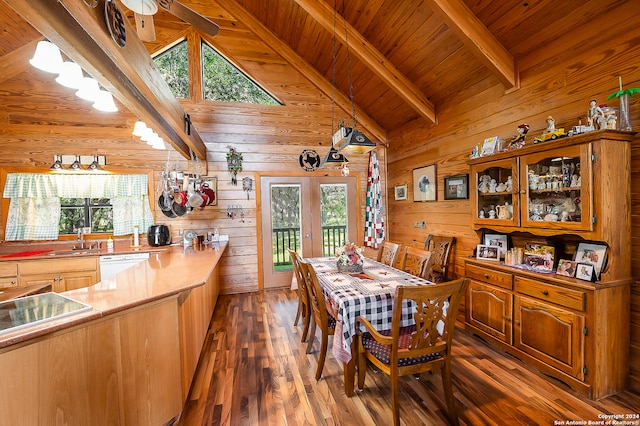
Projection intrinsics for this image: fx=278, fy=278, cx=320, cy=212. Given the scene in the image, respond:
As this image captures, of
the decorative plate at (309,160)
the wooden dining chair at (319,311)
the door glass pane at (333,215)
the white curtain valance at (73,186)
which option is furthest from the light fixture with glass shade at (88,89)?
the door glass pane at (333,215)

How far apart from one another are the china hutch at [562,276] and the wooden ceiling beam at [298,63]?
272cm

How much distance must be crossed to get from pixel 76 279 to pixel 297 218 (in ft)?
10.3

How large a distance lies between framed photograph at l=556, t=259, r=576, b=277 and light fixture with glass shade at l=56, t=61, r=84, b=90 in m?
3.69

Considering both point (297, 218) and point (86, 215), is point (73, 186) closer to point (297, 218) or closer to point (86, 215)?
point (86, 215)

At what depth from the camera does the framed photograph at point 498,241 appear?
2.82m

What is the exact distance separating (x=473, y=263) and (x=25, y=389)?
3.31m

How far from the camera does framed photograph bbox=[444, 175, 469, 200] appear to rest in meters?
3.43

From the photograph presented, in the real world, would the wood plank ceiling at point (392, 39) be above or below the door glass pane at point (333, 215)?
above

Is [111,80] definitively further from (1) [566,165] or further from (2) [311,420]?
(1) [566,165]

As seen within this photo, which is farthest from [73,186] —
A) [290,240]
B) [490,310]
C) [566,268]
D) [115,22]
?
[566,268]

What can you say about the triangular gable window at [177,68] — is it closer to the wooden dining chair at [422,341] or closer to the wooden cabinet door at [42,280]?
the wooden cabinet door at [42,280]

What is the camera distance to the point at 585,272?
2051 millimetres

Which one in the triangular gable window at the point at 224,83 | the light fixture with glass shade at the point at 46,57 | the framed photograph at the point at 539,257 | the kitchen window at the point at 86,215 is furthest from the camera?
the triangular gable window at the point at 224,83

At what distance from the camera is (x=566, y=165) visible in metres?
2.18
